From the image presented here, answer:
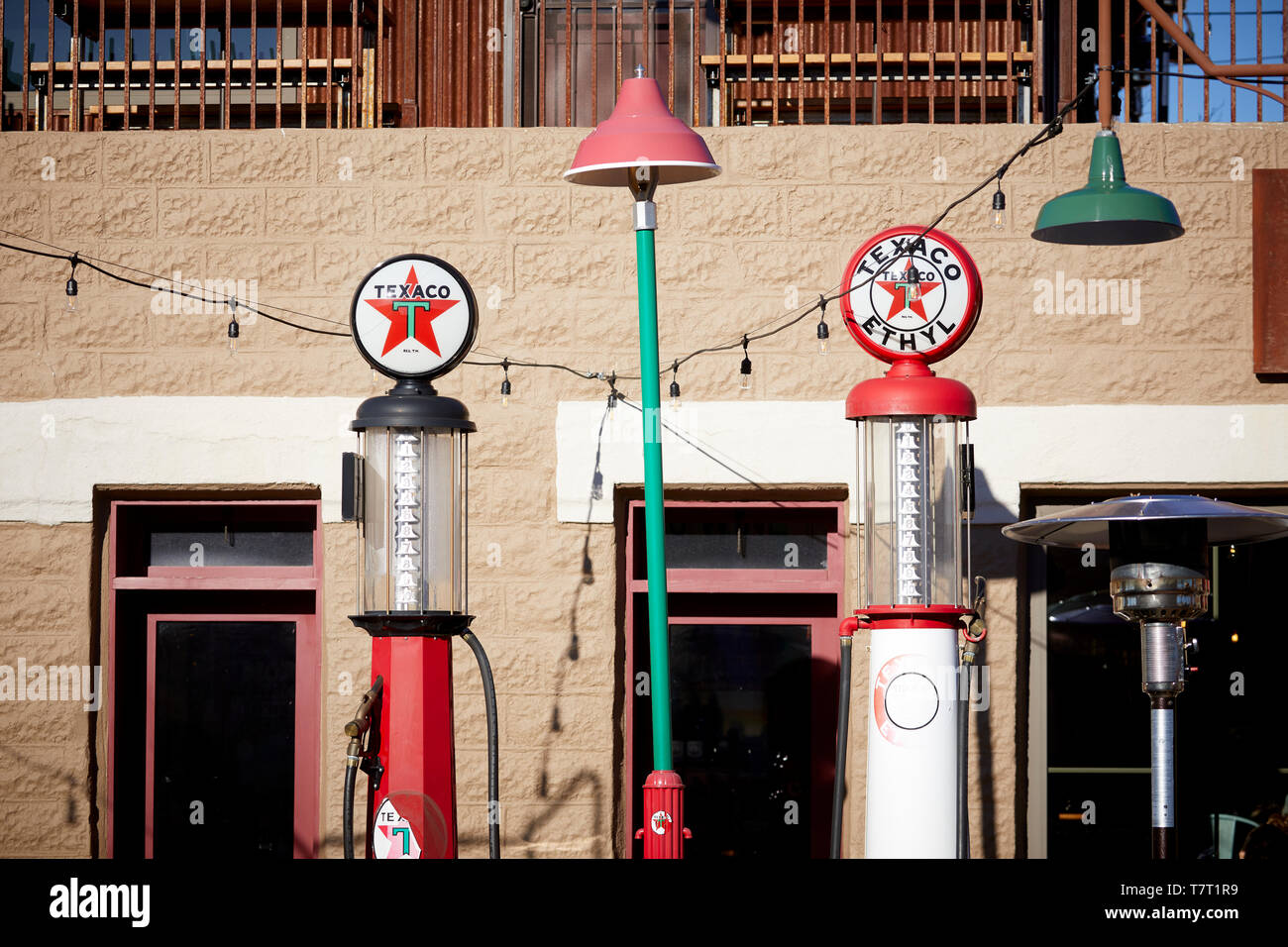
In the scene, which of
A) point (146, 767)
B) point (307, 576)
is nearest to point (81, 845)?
point (146, 767)

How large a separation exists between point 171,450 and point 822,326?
3308mm

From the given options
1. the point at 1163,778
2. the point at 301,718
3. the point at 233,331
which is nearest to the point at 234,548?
the point at 301,718

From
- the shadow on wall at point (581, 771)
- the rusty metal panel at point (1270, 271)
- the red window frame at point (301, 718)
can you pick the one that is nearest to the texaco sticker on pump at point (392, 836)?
the shadow on wall at point (581, 771)

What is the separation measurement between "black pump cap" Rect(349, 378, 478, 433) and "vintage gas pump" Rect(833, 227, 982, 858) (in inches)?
61.6

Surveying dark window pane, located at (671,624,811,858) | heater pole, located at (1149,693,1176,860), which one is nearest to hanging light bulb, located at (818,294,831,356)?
dark window pane, located at (671,624,811,858)

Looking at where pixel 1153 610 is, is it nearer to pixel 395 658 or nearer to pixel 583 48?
pixel 395 658

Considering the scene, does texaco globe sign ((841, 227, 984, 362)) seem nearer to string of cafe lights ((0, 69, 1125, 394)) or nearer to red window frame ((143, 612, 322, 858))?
string of cafe lights ((0, 69, 1125, 394))

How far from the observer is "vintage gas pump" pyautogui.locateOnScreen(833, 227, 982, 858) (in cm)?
623

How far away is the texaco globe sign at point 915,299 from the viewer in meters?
6.47

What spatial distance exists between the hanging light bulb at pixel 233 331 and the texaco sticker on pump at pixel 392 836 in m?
2.94

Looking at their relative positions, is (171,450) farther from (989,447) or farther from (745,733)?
(989,447)

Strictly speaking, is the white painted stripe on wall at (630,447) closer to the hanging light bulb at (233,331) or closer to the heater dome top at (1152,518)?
the hanging light bulb at (233,331)
